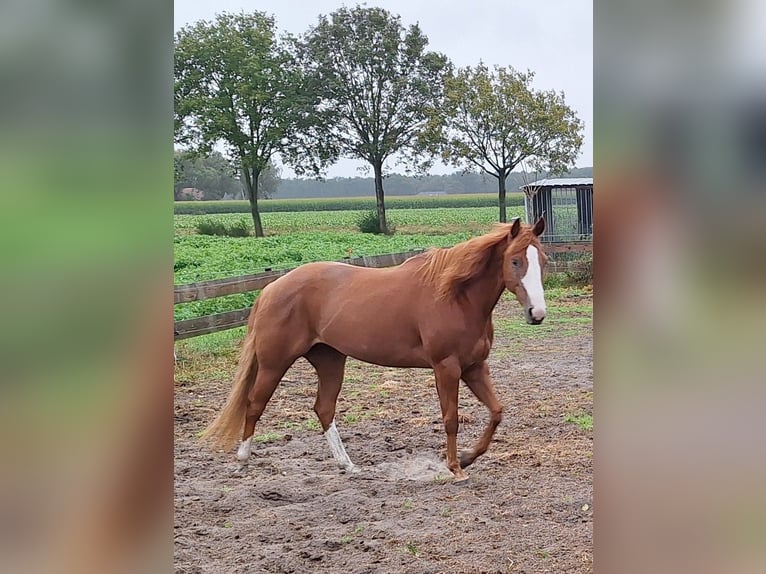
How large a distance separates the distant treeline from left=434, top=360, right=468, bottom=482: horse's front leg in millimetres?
1363

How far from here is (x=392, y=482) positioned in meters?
3.21

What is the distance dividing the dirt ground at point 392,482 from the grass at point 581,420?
2 centimetres

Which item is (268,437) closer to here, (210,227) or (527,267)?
(210,227)

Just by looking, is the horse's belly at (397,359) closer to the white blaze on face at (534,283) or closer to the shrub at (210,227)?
the white blaze on face at (534,283)

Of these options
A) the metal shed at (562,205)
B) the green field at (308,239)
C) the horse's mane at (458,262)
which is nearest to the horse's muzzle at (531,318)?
the horse's mane at (458,262)

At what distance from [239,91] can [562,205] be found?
2.20 metres

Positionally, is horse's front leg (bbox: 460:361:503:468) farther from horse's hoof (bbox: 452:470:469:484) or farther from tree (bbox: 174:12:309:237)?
tree (bbox: 174:12:309:237)

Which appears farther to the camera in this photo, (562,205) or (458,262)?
(562,205)

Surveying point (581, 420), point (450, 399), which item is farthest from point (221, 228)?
point (581, 420)

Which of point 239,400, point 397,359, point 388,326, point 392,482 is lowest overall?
point 392,482

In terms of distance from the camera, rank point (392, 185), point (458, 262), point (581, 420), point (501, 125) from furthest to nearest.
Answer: point (501, 125), point (392, 185), point (581, 420), point (458, 262)
